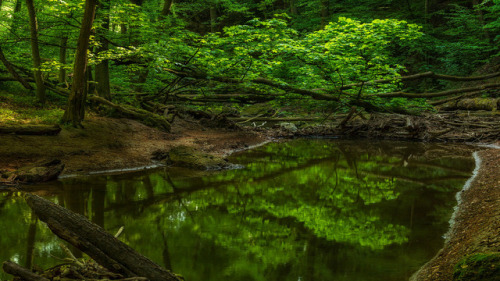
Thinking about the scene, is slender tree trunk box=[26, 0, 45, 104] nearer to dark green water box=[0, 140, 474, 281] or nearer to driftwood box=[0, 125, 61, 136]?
driftwood box=[0, 125, 61, 136]

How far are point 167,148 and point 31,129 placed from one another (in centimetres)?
404

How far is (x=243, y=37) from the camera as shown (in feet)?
40.2

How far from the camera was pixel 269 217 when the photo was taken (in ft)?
20.2

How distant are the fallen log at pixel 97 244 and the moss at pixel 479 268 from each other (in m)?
2.37

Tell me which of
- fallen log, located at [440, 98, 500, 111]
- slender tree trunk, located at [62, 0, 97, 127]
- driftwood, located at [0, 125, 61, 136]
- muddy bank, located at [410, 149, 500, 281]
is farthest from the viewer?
fallen log, located at [440, 98, 500, 111]

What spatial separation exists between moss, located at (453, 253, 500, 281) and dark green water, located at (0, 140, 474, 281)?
3.50 feet

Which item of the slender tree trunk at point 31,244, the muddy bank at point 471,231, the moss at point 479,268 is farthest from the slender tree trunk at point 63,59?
the moss at point 479,268

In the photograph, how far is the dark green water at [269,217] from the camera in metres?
4.26

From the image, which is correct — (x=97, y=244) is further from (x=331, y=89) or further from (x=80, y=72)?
(x=331, y=89)

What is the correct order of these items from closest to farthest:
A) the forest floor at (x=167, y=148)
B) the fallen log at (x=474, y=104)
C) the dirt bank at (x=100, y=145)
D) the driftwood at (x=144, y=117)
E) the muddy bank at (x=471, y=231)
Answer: the muddy bank at (x=471, y=231) → the forest floor at (x=167, y=148) → the dirt bank at (x=100, y=145) → the driftwood at (x=144, y=117) → the fallen log at (x=474, y=104)

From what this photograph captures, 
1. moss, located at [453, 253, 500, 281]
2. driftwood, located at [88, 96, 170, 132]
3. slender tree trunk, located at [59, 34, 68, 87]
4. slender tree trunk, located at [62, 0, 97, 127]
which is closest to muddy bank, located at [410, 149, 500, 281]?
moss, located at [453, 253, 500, 281]

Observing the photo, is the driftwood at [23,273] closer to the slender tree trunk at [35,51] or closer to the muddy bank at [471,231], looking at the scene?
the muddy bank at [471,231]

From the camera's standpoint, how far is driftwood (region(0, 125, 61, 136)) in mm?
8695

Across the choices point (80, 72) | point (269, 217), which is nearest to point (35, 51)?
point (80, 72)
